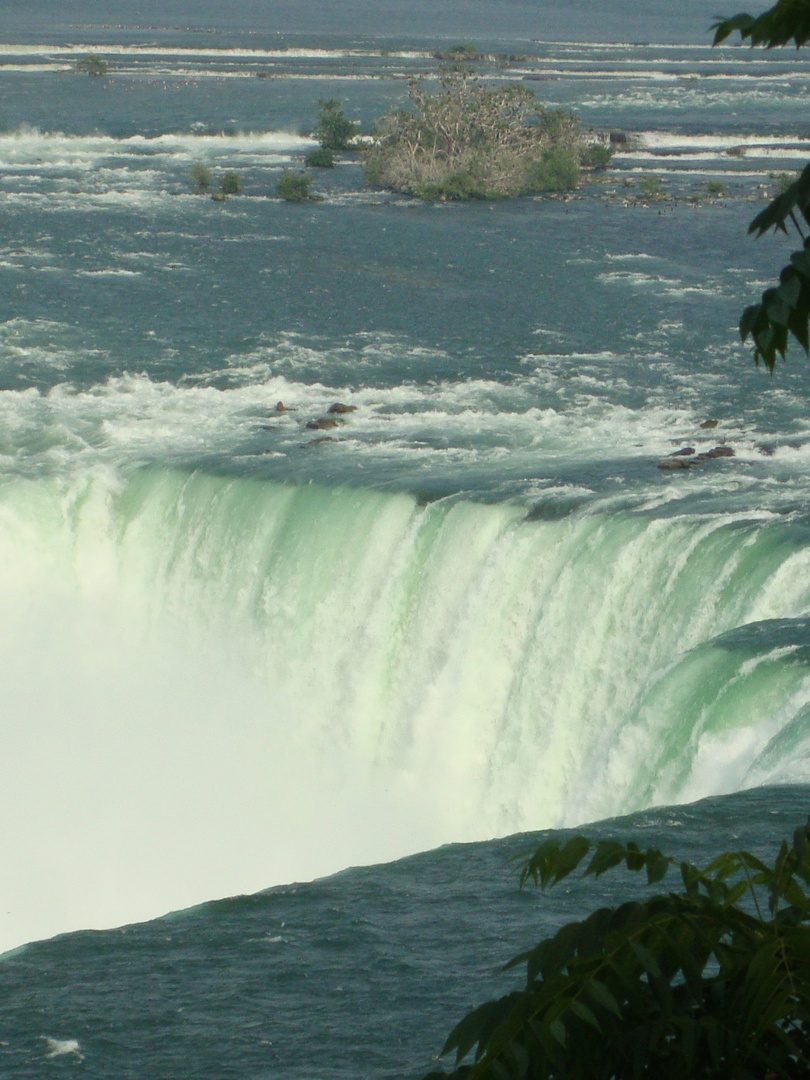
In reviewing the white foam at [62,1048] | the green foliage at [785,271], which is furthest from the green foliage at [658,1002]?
the white foam at [62,1048]

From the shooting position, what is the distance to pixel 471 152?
137ft

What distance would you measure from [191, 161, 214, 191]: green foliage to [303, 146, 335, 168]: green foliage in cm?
407

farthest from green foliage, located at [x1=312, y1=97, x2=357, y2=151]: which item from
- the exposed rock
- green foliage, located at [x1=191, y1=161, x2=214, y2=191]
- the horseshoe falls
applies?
the exposed rock

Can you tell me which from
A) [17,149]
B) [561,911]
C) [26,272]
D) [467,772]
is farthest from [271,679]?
[17,149]

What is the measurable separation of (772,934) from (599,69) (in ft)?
261

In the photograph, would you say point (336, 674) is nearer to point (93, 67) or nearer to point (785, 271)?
point (785, 271)

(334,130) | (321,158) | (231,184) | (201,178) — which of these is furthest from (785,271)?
(334,130)

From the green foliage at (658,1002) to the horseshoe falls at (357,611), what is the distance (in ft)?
16.0

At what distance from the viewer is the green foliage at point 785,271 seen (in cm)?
352

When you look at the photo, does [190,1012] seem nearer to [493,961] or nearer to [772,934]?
[493,961]

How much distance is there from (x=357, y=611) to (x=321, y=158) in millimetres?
28642

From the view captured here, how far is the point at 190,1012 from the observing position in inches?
361

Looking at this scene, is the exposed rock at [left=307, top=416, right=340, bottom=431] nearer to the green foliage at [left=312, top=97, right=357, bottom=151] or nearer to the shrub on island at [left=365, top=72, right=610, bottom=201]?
the shrub on island at [left=365, top=72, right=610, bottom=201]

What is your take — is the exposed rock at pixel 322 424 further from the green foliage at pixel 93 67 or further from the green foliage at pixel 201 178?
the green foliage at pixel 93 67
